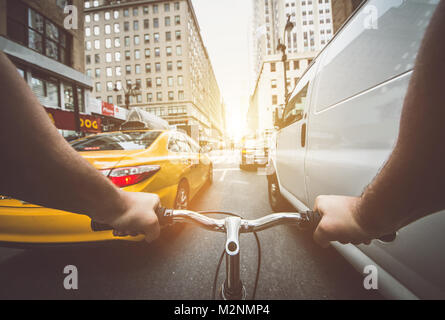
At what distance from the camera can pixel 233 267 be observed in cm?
75

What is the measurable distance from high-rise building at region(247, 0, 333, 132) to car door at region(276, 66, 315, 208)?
1373 inches

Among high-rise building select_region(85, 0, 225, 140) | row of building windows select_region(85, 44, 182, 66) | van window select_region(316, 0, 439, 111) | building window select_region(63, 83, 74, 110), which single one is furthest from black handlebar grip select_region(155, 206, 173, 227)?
row of building windows select_region(85, 44, 182, 66)

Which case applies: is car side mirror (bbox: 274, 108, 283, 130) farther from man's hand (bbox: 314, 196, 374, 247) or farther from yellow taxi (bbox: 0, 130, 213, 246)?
man's hand (bbox: 314, 196, 374, 247)

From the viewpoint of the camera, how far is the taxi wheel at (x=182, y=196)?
2.71 m

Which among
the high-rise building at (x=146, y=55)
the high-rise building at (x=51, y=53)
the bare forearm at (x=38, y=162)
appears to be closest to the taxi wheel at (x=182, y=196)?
the bare forearm at (x=38, y=162)

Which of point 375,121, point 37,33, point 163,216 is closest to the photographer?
point 163,216

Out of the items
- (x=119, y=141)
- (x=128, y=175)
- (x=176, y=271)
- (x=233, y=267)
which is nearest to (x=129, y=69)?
(x=119, y=141)

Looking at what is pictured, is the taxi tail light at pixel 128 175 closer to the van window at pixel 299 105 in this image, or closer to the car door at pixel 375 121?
the car door at pixel 375 121

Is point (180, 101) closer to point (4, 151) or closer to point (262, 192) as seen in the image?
point (262, 192)

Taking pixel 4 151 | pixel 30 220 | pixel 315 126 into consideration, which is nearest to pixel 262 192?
pixel 315 126

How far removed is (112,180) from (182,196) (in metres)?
1.28

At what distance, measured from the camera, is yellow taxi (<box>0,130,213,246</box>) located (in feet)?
5.34

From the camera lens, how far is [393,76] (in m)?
1.06

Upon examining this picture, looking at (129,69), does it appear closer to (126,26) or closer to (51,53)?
(126,26)
